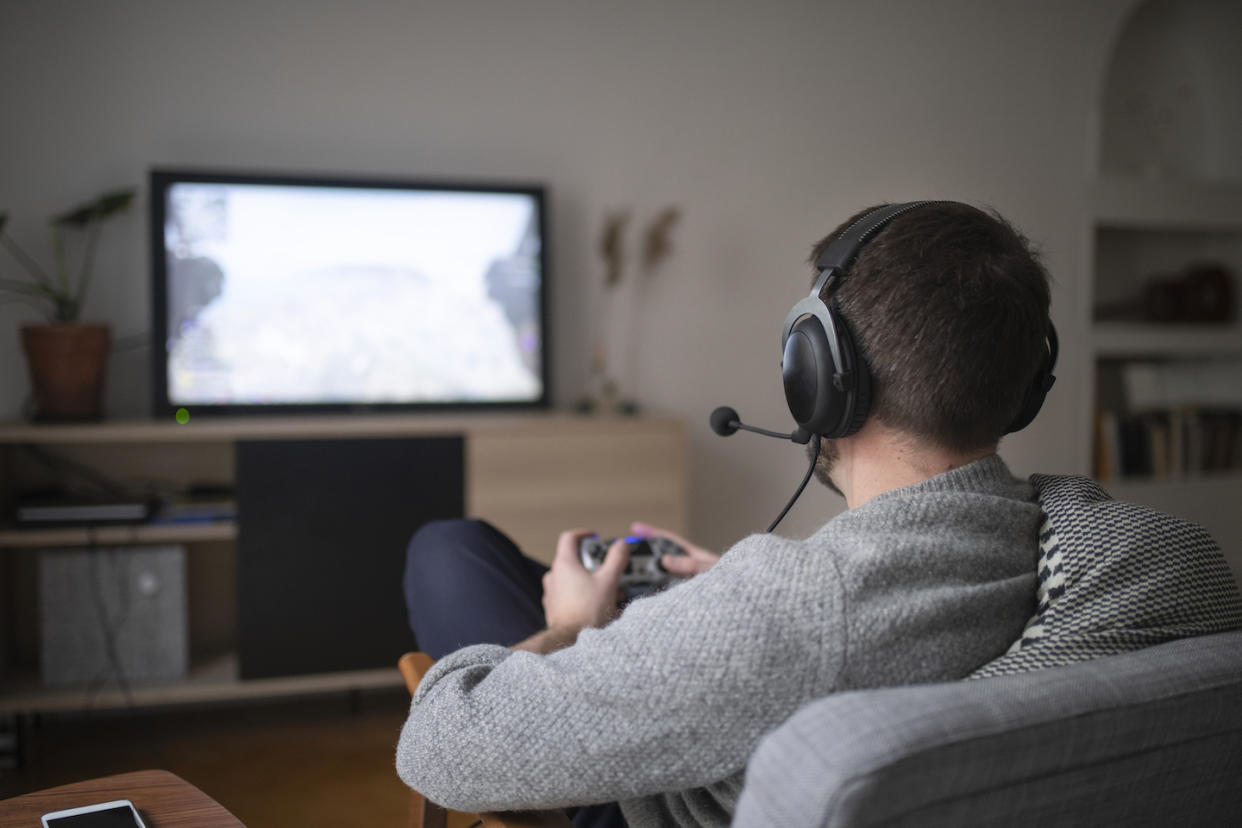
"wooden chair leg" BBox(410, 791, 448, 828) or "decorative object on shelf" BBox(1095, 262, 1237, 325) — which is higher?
"decorative object on shelf" BBox(1095, 262, 1237, 325)

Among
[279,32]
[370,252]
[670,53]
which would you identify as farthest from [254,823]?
[670,53]

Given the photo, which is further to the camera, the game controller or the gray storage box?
the gray storage box

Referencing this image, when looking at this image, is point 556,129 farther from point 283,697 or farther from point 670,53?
point 283,697

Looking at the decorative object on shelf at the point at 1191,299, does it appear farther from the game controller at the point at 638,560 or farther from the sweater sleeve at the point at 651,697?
the sweater sleeve at the point at 651,697

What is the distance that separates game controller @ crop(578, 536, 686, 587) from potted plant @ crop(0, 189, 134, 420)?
1673 millimetres

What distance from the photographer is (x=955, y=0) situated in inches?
128

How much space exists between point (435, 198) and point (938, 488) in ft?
6.83

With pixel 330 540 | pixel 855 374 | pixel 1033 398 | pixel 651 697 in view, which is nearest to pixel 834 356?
pixel 855 374

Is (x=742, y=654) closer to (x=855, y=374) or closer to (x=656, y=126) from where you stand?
(x=855, y=374)

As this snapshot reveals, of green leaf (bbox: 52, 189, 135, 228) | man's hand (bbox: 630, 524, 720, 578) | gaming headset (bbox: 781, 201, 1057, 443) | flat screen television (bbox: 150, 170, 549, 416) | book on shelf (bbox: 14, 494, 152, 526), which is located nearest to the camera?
gaming headset (bbox: 781, 201, 1057, 443)

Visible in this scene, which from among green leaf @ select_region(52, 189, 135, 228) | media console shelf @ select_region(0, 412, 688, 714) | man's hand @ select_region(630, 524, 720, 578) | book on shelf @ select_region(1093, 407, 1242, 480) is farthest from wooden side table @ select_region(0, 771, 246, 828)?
book on shelf @ select_region(1093, 407, 1242, 480)

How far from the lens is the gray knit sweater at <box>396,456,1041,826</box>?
0.66 meters

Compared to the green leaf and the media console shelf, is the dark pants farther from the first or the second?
the green leaf

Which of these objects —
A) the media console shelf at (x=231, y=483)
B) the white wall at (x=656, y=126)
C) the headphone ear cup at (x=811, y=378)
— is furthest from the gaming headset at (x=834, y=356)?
the white wall at (x=656, y=126)
